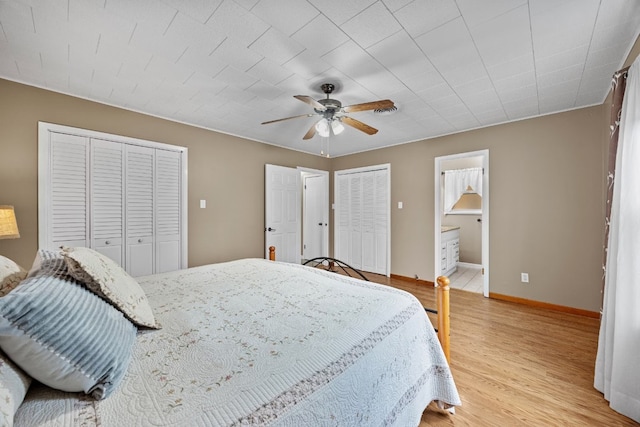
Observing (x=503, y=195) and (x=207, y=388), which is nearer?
(x=207, y=388)

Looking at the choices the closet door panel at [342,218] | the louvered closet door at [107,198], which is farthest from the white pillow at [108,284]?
the closet door panel at [342,218]

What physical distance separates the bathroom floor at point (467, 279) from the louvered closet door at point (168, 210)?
167 inches

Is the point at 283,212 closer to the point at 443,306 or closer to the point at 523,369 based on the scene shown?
the point at 443,306

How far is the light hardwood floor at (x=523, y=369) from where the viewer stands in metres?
1.63

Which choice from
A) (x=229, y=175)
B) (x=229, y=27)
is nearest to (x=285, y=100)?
(x=229, y=27)

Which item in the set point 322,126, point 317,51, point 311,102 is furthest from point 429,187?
point 317,51

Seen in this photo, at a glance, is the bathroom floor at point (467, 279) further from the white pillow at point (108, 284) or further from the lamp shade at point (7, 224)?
the lamp shade at point (7, 224)

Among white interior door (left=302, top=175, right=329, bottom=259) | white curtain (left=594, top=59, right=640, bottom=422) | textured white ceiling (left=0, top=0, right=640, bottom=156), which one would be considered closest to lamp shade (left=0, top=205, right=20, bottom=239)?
textured white ceiling (left=0, top=0, right=640, bottom=156)

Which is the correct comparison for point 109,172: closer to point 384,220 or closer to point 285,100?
point 285,100

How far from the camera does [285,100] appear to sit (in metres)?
2.78

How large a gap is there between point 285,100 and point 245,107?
528 mm

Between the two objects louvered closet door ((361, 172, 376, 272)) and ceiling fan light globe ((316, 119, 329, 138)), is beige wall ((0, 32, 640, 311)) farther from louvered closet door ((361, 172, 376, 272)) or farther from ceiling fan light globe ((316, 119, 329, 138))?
ceiling fan light globe ((316, 119, 329, 138))

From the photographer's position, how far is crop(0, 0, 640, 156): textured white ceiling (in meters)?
1.57

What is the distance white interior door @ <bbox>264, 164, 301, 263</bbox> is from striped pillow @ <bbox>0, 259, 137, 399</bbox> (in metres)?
3.57
